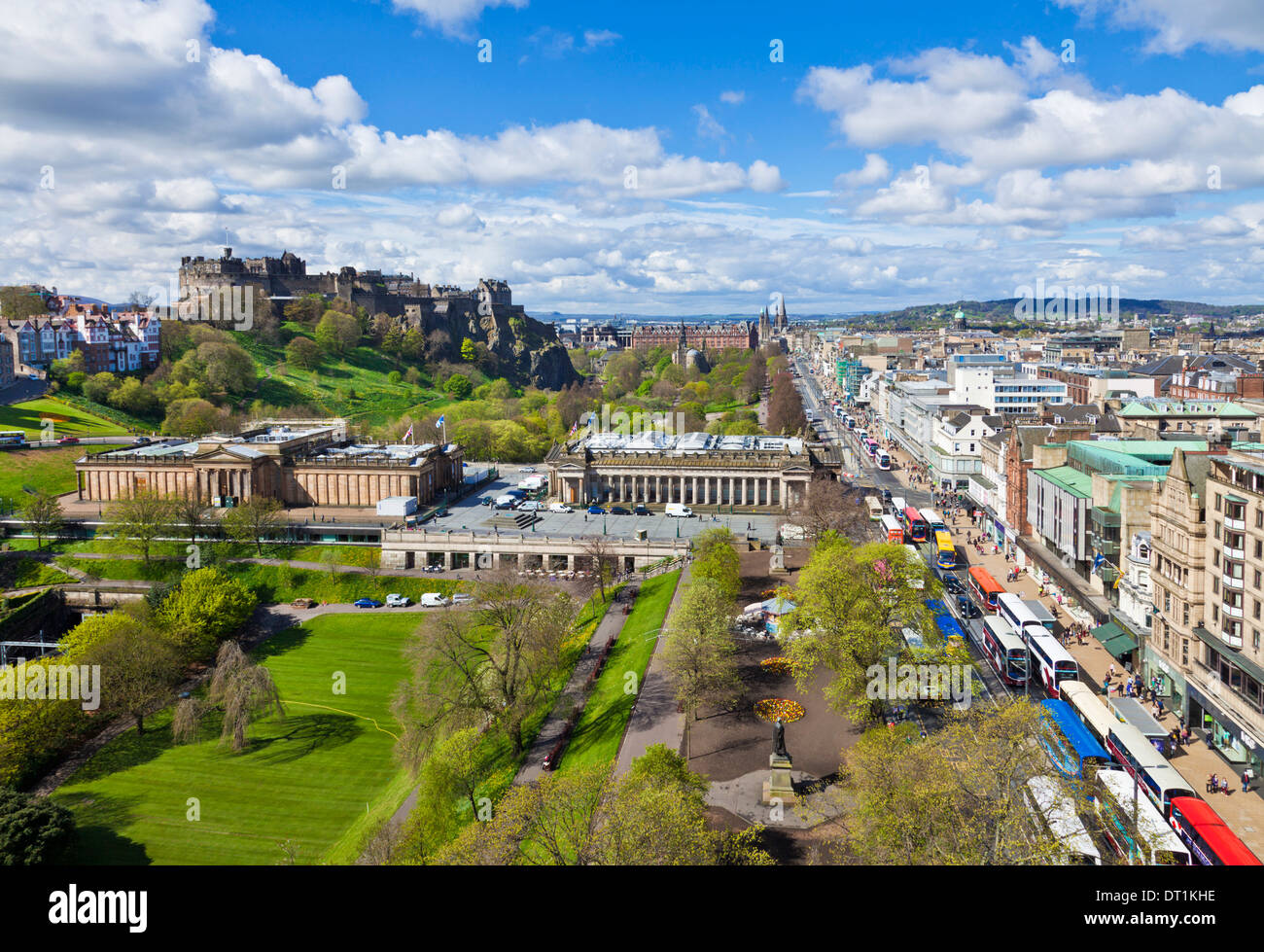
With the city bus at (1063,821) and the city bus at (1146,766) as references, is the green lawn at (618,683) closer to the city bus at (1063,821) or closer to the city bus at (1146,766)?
the city bus at (1063,821)

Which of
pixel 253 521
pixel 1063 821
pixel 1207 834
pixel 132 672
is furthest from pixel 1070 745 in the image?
pixel 253 521

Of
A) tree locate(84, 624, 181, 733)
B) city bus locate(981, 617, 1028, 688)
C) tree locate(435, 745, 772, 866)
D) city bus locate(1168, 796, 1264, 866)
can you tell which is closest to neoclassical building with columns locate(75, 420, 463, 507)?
tree locate(84, 624, 181, 733)

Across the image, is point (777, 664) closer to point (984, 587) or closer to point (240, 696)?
point (984, 587)

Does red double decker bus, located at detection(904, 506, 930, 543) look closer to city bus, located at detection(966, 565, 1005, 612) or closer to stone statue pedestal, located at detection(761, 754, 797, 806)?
city bus, located at detection(966, 565, 1005, 612)

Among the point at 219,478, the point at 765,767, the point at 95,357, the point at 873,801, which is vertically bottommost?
the point at 765,767
